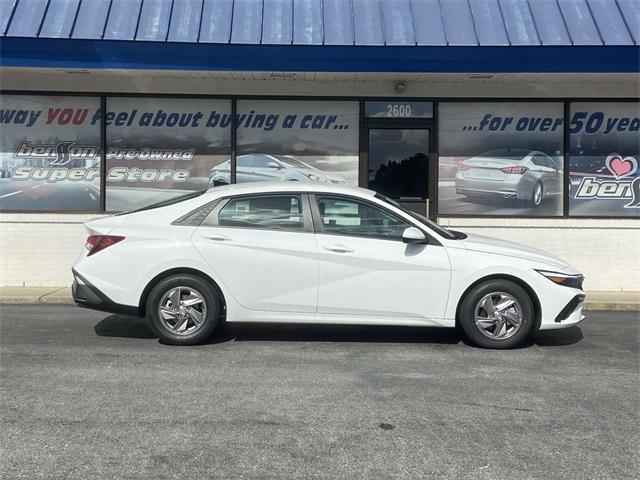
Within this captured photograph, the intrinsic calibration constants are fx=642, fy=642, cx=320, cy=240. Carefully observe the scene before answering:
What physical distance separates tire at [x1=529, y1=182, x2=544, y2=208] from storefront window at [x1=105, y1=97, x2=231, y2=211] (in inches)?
200

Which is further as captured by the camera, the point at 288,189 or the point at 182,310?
the point at 288,189

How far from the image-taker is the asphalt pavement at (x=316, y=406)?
3760 mm

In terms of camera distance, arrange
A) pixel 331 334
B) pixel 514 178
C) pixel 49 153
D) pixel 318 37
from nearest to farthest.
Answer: pixel 331 334, pixel 318 37, pixel 49 153, pixel 514 178

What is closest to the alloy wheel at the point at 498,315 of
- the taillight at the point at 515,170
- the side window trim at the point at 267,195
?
the side window trim at the point at 267,195

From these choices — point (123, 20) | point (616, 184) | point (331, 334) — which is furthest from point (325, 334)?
point (616, 184)

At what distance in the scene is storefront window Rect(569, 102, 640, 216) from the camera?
10508 millimetres

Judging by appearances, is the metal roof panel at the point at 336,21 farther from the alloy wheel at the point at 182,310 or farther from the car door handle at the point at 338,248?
the alloy wheel at the point at 182,310

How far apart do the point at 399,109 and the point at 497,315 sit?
5039 millimetres

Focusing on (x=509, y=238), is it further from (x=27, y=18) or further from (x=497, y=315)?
(x=27, y=18)

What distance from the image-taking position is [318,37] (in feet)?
30.2

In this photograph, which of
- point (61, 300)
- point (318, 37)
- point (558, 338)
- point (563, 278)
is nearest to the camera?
point (563, 278)

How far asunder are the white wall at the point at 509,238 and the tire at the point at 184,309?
14.7 feet

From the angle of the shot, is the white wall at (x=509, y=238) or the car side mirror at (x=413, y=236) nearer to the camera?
the car side mirror at (x=413, y=236)

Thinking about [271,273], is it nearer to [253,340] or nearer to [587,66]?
[253,340]
